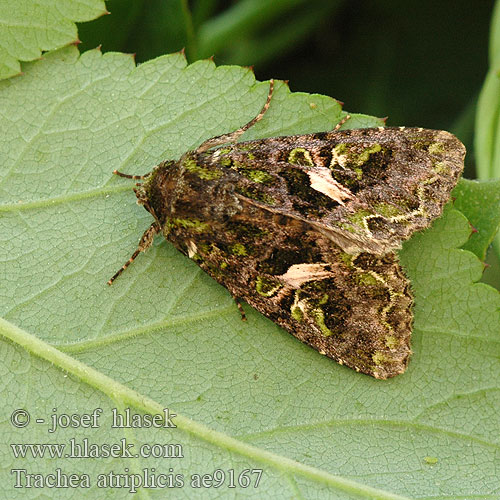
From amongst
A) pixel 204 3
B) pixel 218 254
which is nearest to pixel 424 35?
pixel 204 3

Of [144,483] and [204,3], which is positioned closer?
[144,483]

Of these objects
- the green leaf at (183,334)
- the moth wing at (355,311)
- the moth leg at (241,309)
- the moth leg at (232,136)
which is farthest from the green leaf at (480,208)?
the moth leg at (241,309)

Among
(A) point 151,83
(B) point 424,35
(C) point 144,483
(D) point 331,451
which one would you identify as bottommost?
(D) point 331,451

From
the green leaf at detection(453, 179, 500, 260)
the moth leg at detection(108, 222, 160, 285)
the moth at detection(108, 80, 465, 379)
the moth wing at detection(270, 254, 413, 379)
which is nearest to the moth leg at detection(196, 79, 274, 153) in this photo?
the moth at detection(108, 80, 465, 379)

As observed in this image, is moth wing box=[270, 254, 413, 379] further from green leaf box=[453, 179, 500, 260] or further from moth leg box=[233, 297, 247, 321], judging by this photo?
green leaf box=[453, 179, 500, 260]

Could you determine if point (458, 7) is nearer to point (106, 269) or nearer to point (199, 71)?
point (199, 71)

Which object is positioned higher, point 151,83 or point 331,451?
point 151,83

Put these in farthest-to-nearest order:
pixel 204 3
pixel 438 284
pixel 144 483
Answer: pixel 204 3
pixel 438 284
pixel 144 483
